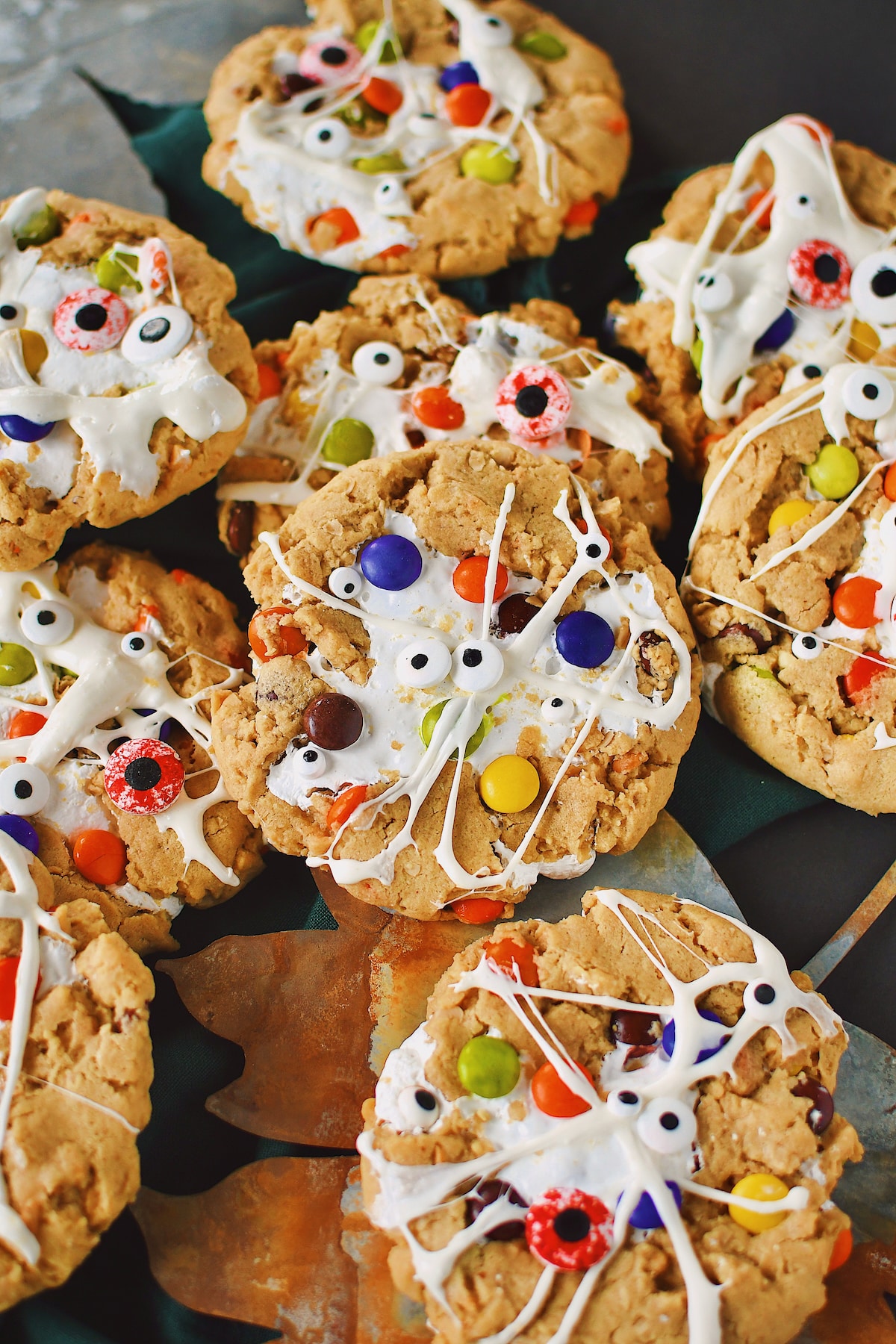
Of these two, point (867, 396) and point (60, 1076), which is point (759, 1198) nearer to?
point (60, 1076)

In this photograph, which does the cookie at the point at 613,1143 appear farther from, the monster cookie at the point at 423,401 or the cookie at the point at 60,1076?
the monster cookie at the point at 423,401

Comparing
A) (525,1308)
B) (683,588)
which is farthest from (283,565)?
(525,1308)

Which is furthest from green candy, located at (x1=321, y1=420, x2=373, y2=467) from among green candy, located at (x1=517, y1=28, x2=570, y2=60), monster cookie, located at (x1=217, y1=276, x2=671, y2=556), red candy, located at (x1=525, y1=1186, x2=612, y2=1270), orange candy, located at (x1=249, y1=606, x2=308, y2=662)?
red candy, located at (x1=525, y1=1186, x2=612, y2=1270)

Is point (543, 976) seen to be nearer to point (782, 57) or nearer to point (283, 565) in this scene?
point (283, 565)

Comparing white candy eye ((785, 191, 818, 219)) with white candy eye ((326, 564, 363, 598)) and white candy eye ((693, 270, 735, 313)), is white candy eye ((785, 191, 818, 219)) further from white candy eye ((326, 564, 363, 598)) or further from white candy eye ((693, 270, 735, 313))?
white candy eye ((326, 564, 363, 598))

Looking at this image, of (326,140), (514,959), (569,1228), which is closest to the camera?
(569,1228)

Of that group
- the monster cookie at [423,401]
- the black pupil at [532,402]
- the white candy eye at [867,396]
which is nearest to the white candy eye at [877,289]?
the white candy eye at [867,396]

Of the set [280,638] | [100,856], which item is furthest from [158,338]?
[100,856]
